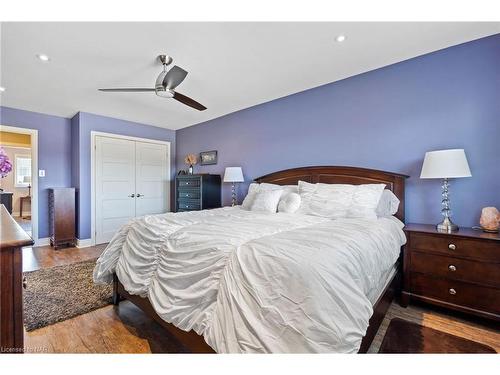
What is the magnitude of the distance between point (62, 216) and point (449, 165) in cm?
549

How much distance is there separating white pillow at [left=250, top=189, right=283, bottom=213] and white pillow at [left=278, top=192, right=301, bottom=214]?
7 centimetres

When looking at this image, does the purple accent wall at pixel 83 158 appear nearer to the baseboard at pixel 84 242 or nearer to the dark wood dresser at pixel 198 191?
the baseboard at pixel 84 242

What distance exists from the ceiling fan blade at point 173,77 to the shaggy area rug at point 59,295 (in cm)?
221

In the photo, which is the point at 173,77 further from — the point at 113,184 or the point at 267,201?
the point at 113,184

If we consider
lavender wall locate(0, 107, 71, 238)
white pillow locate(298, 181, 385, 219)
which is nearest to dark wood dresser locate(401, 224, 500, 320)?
white pillow locate(298, 181, 385, 219)

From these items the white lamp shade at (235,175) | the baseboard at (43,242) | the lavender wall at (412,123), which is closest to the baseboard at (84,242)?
the baseboard at (43,242)

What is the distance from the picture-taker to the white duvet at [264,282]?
3.18 feet

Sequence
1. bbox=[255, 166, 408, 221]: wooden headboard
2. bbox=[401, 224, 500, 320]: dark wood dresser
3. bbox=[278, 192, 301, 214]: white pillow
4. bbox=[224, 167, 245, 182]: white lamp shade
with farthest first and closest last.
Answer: bbox=[224, 167, 245, 182]: white lamp shade → bbox=[278, 192, 301, 214]: white pillow → bbox=[255, 166, 408, 221]: wooden headboard → bbox=[401, 224, 500, 320]: dark wood dresser

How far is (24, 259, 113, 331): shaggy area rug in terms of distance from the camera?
2.02m

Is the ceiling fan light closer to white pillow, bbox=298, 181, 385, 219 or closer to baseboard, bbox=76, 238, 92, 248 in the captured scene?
white pillow, bbox=298, 181, 385, 219

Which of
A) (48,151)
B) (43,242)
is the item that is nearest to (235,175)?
(48,151)
